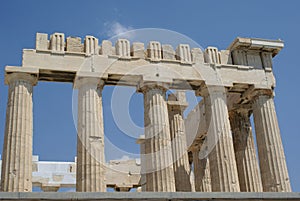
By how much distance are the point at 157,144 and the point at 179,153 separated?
4999 millimetres

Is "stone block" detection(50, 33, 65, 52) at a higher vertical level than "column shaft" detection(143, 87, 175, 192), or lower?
higher

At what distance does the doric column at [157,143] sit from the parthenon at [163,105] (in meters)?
0.06

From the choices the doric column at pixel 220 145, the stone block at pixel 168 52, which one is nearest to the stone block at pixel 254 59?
the doric column at pixel 220 145

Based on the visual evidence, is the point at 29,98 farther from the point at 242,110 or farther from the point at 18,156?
the point at 242,110

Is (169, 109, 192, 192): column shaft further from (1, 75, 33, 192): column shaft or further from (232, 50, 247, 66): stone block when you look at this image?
(1, 75, 33, 192): column shaft

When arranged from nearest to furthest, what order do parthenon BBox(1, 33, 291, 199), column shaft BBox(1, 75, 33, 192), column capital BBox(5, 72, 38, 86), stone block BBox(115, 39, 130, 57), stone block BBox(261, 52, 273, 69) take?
column shaft BBox(1, 75, 33, 192) → parthenon BBox(1, 33, 291, 199) → column capital BBox(5, 72, 38, 86) → stone block BBox(115, 39, 130, 57) → stone block BBox(261, 52, 273, 69)

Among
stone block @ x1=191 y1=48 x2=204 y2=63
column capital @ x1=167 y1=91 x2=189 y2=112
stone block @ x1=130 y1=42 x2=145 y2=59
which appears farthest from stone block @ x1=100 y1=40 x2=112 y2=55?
column capital @ x1=167 y1=91 x2=189 y2=112

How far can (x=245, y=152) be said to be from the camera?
32938 mm

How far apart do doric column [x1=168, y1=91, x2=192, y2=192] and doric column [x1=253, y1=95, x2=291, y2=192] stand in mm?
5231

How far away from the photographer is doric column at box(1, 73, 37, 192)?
24.7 metres

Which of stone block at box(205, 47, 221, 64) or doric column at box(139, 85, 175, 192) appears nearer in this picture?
doric column at box(139, 85, 175, 192)

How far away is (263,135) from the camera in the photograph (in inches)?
1201

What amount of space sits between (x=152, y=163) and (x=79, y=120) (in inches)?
201

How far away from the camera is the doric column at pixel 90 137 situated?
2581cm
